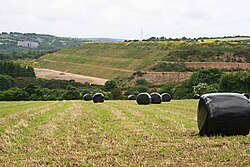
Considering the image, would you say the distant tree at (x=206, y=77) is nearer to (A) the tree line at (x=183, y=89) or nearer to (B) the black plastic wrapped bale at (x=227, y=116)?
(A) the tree line at (x=183, y=89)

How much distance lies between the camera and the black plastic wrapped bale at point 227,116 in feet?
39.5

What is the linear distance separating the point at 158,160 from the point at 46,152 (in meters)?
3.10

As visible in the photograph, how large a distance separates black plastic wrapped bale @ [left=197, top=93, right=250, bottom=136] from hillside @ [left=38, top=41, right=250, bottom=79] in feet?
271

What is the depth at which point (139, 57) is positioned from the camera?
117938mm

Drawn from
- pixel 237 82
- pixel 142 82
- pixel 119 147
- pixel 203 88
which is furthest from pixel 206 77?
pixel 119 147

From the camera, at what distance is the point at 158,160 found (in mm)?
9016

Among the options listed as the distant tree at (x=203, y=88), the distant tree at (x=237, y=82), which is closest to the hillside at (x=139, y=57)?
the distant tree at (x=203, y=88)

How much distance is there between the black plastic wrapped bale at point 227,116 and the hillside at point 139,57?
82.7 metres

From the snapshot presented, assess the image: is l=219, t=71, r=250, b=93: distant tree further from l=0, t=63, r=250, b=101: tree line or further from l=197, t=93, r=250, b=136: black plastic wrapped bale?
l=197, t=93, r=250, b=136: black plastic wrapped bale

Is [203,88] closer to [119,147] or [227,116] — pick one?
[227,116]

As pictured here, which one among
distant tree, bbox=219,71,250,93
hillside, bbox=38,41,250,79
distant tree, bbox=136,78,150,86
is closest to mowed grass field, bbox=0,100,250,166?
distant tree, bbox=219,71,250,93

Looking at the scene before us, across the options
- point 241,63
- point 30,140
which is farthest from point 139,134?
point 241,63

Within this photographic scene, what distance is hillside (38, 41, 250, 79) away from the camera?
10119cm

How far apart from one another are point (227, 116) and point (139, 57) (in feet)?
349
